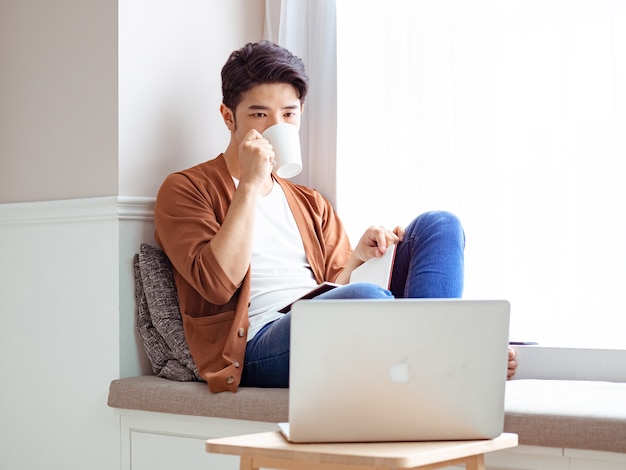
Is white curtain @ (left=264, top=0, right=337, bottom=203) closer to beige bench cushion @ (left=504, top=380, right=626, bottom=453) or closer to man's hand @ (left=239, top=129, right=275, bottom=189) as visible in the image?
man's hand @ (left=239, top=129, right=275, bottom=189)

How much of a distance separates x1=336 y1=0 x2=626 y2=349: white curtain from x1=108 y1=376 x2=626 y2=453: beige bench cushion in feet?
0.85

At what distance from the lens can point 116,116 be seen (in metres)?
2.38

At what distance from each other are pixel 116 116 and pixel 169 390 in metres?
0.72

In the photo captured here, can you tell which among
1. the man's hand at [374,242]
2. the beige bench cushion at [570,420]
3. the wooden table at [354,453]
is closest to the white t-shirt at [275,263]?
the man's hand at [374,242]

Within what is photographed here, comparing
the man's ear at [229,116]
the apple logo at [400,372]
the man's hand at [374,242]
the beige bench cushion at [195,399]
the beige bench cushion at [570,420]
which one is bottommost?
the beige bench cushion at [195,399]

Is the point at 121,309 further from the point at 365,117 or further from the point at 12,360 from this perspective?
the point at 365,117

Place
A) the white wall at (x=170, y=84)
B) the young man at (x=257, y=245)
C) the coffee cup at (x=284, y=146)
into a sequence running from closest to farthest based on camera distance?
1. the young man at (x=257, y=245)
2. the coffee cup at (x=284, y=146)
3. the white wall at (x=170, y=84)

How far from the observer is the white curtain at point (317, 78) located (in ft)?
8.83

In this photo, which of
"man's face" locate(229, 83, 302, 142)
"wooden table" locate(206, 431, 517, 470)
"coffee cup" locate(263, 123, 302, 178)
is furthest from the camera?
"man's face" locate(229, 83, 302, 142)

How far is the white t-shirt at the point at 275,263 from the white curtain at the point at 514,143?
1.00 feet

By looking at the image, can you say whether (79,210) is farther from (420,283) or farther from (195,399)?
(420,283)

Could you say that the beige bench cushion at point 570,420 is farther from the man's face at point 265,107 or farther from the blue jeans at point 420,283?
the man's face at point 265,107

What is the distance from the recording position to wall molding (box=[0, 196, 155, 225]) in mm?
2354

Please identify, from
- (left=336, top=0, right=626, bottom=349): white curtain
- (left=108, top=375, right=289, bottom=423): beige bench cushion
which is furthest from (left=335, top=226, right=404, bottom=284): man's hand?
(left=108, top=375, right=289, bottom=423): beige bench cushion
